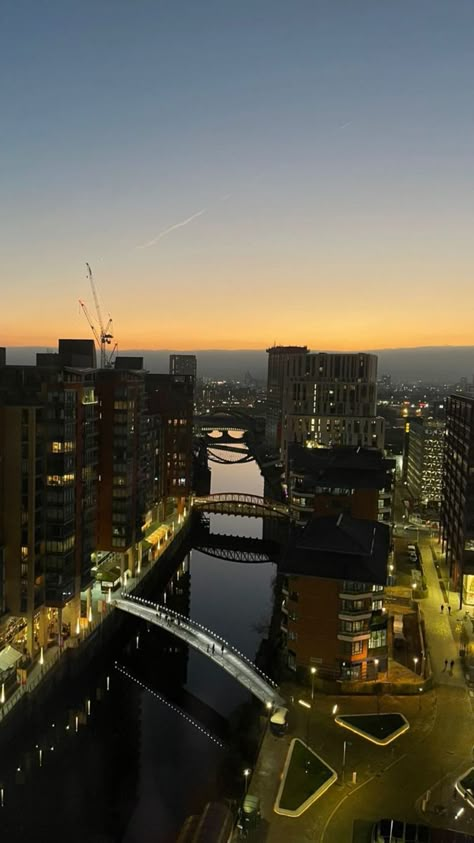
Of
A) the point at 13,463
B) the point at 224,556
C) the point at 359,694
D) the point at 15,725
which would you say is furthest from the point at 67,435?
the point at 224,556

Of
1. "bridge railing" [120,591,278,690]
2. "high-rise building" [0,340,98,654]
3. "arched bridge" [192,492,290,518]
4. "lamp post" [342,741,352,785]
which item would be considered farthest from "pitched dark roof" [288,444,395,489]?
"lamp post" [342,741,352,785]

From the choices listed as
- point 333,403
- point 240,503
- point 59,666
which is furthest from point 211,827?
point 333,403

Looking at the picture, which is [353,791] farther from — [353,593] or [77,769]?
[77,769]

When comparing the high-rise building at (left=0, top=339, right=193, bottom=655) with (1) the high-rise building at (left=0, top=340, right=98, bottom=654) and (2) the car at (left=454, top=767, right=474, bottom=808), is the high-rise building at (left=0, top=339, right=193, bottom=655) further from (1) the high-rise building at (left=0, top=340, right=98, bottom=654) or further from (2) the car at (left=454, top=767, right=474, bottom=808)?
(2) the car at (left=454, top=767, right=474, bottom=808)

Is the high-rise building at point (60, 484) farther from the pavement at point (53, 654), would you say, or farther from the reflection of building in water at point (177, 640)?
the reflection of building in water at point (177, 640)

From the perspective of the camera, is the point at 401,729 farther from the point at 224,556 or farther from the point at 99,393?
the point at 224,556

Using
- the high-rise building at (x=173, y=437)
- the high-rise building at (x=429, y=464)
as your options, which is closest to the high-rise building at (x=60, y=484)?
the high-rise building at (x=173, y=437)

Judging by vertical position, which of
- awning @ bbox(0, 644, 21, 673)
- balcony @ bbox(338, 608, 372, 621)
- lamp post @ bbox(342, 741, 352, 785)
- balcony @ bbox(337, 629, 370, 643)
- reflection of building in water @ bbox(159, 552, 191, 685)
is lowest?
reflection of building in water @ bbox(159, 552, 191, 685)
